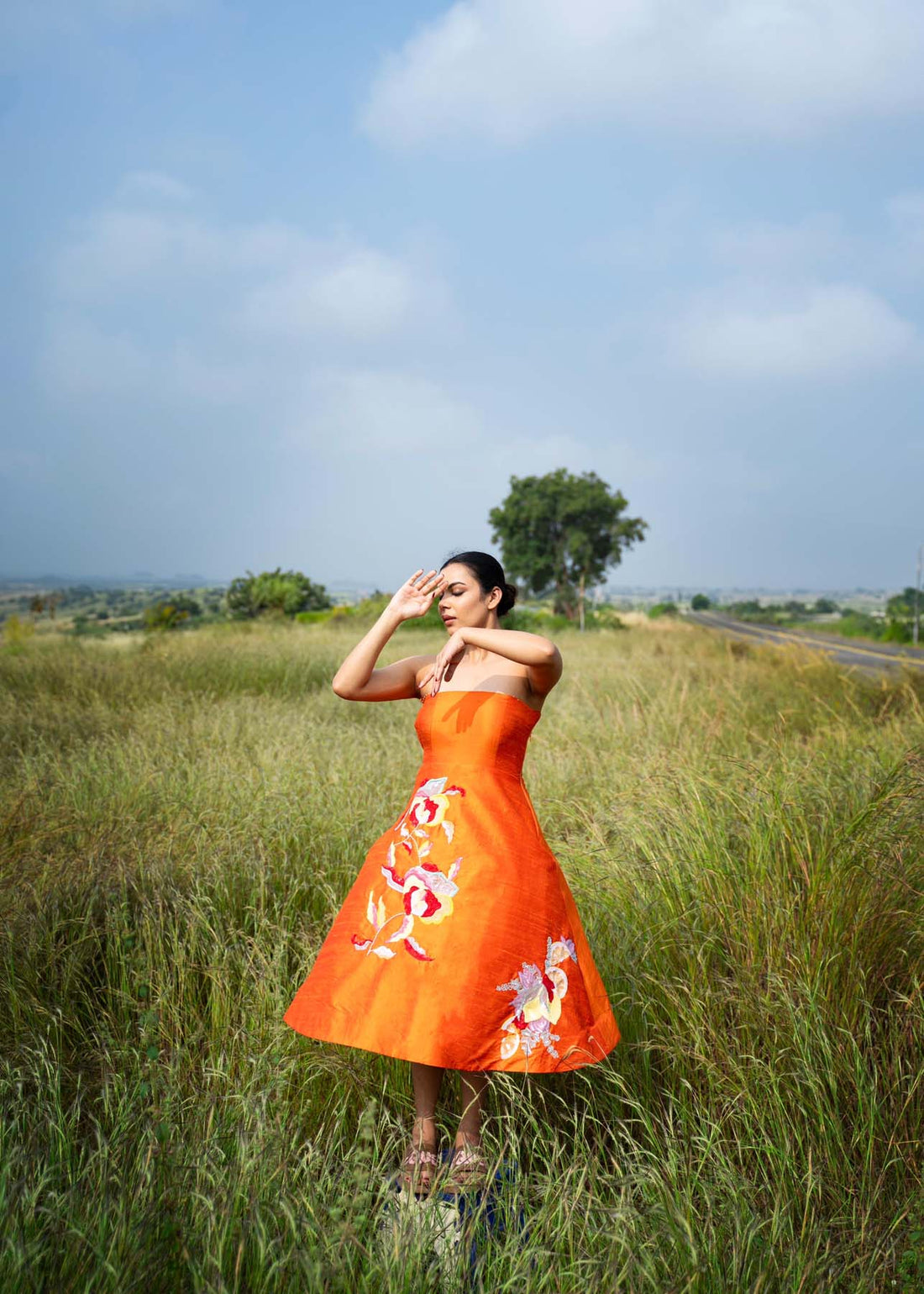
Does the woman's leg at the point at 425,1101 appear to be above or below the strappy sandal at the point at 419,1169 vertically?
above

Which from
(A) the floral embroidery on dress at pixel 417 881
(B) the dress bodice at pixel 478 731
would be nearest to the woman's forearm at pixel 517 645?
(B) the dress bodice at pixel 478 731

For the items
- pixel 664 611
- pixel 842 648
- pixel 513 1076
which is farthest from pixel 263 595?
pixel 664 611

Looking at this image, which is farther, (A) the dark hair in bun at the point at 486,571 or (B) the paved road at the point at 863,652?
(B) the paved road at the point at 863,652

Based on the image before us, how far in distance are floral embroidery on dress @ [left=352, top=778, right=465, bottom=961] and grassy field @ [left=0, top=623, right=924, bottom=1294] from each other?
36 centimetres

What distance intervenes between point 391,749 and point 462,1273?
4.65 meters

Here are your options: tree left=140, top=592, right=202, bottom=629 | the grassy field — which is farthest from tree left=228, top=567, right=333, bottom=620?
the grassy field

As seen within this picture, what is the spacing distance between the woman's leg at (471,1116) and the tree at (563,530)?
43.0 meters

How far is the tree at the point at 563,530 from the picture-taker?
45.3 m

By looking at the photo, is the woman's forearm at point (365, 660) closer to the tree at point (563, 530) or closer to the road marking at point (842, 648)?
the road marking at point (842, 648)

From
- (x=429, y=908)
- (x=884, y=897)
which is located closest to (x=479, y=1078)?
(x=429, y=908)

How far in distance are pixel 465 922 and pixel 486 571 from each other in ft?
3.05

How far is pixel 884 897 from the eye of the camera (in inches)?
104

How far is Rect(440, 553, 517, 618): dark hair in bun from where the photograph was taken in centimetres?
235

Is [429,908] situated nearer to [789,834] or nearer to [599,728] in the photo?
[789,834]
